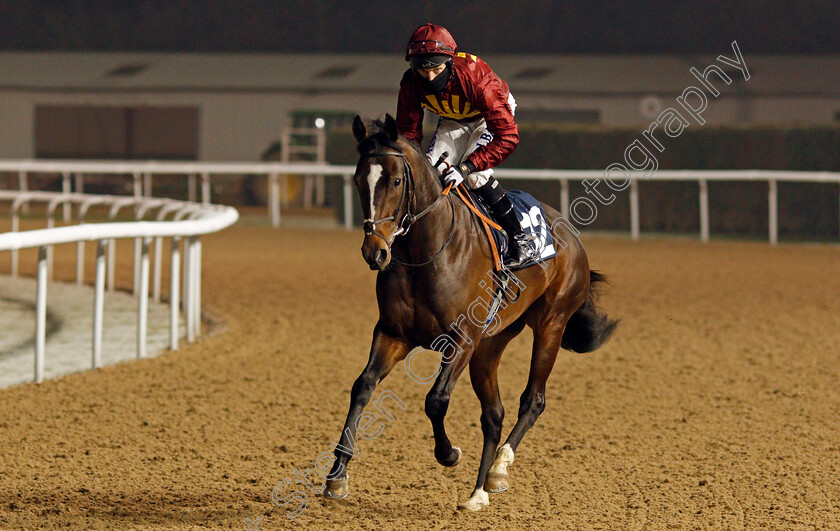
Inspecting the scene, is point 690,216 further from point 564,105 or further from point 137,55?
point 137,55

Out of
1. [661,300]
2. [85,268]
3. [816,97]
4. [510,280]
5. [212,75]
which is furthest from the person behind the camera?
[212,75]

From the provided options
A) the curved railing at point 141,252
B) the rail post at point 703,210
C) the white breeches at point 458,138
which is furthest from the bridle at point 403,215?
the rail post at point 703,210

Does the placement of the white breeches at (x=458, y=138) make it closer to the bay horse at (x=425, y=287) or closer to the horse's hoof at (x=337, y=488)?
the bay horse at (x=425, y=287)

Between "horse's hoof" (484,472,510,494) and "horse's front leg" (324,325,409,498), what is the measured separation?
0.55m

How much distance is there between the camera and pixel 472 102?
4359 mm

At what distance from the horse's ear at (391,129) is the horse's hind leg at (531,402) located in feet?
4.31

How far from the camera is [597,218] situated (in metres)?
17.9

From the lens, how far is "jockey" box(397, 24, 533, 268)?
13.7 feet

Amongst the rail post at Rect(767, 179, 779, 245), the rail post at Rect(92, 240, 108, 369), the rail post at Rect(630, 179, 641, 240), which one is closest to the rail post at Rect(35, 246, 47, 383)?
the rail post at Rect(92, 240, 108, 369)

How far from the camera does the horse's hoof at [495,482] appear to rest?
418 centimetres

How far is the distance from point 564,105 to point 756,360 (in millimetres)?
19541

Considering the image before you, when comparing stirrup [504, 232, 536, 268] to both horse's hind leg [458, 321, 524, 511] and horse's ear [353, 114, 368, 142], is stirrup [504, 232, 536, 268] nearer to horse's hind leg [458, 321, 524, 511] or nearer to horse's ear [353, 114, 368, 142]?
horse's hind leg [458, 321, 524, 511]

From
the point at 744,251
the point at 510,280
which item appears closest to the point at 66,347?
the point at 510,280

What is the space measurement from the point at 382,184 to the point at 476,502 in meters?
1.25
